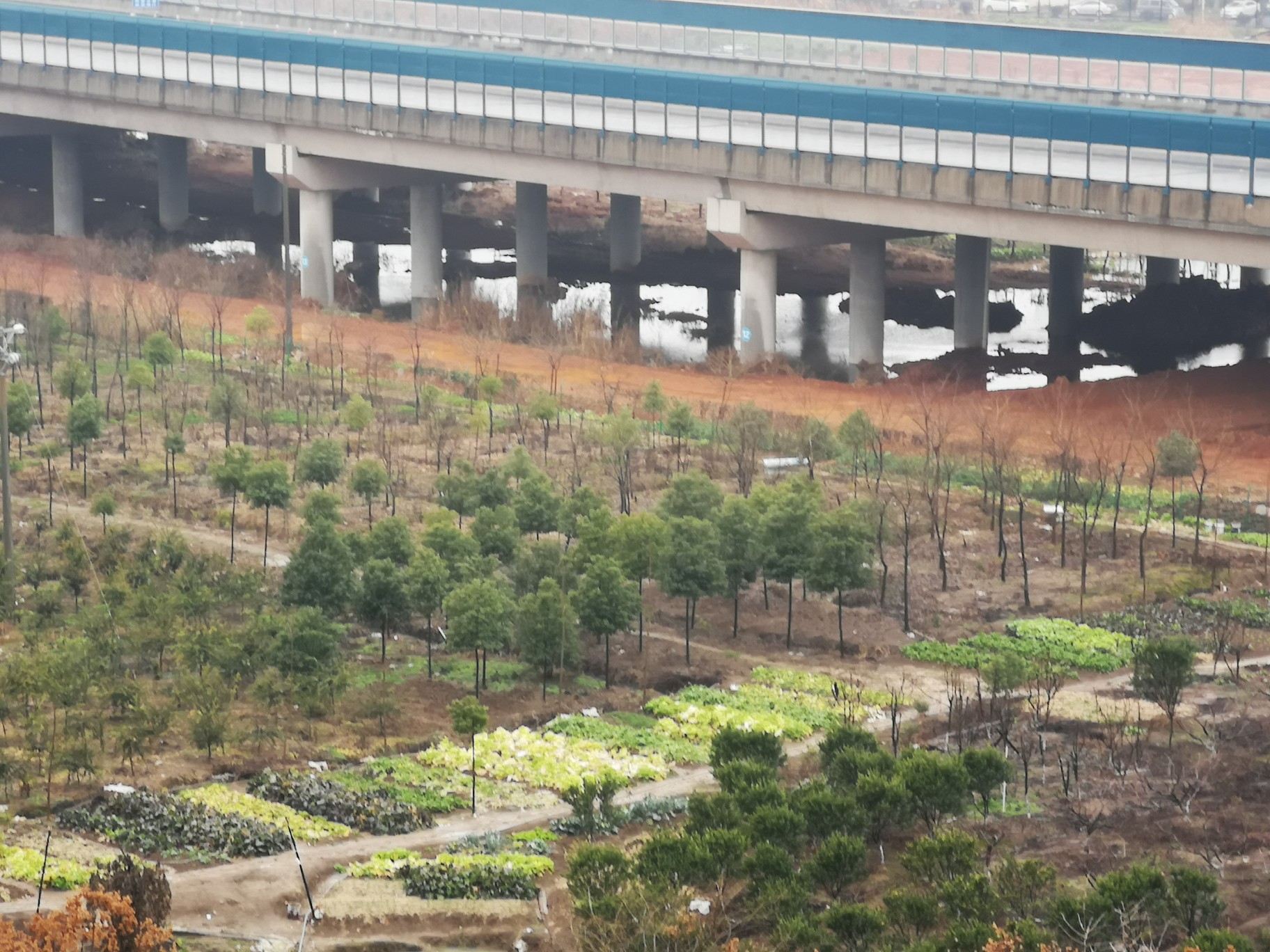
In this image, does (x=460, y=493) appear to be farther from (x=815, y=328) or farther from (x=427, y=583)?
(x=815, y=328)

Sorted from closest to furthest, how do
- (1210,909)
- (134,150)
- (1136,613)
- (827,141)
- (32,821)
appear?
(1210,909), (32,821), (1136,613), (827,141), (134,150)

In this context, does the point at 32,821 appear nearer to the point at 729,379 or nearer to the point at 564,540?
the point at 564,540

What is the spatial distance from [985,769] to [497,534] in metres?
12.6

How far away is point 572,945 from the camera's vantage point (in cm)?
2450

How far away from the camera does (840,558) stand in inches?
1420

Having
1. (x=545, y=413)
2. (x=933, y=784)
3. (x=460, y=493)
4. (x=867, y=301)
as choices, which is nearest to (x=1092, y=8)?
(x=867, y=301)

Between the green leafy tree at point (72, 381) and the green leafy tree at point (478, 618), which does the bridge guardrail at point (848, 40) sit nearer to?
the green leafy tree at point (72, 381)

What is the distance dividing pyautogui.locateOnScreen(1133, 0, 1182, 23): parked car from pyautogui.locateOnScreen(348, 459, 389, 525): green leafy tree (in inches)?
3018

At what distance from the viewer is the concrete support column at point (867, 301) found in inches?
2488

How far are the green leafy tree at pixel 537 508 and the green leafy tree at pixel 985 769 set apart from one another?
519 inches

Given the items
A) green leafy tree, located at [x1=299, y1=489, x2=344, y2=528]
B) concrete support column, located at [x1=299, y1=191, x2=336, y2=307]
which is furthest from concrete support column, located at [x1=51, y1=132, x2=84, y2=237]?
green leafy tree, located at [x1=299, y1=489, x2=344, y2=528]

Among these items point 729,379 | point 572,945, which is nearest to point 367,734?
point 572,945

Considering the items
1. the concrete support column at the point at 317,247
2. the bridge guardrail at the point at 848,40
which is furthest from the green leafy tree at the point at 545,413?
the bridge guardrail at the point at 848,40

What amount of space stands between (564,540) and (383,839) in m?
14.4
